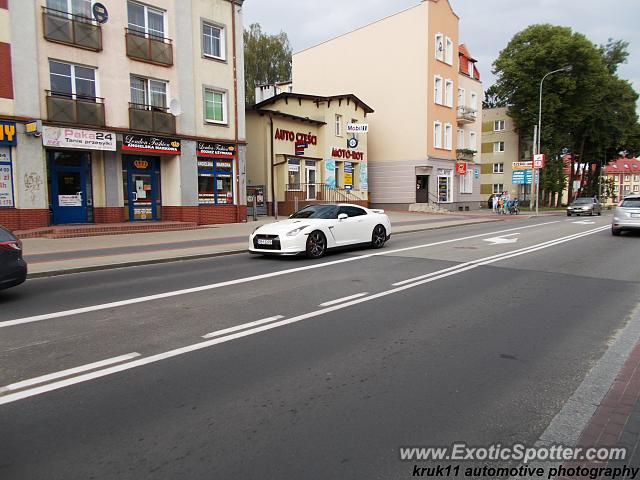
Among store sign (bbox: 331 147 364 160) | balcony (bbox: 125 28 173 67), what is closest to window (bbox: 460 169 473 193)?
store sign (bbox: 331 147 364 160)

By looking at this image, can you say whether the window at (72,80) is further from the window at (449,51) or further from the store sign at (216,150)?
the window at (449,51)

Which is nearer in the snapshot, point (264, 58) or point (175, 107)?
point (175, 107)

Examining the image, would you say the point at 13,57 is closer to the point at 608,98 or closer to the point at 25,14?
the point at 25,14

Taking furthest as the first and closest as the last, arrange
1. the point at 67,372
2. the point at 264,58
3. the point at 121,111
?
the point at 264,58 → the point at 121,111 → the point at 67,372

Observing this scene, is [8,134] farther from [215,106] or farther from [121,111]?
[215,106]

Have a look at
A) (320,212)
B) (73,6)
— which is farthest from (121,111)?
(320,212)

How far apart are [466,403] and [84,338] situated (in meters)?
4.18

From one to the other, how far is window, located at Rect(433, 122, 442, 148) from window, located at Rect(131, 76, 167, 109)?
75.0ft

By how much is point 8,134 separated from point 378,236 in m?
13.4

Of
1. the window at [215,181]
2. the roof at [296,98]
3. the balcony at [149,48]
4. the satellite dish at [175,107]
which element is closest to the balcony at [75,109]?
the balcony at [149,48]

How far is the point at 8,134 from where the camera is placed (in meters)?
16.8

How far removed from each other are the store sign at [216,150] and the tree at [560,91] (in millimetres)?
34860

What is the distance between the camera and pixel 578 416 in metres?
3.49

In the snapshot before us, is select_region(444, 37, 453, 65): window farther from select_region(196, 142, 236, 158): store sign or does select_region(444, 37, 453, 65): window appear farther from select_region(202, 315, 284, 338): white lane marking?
select_region(202, 315, 284, 338): white lane marking
